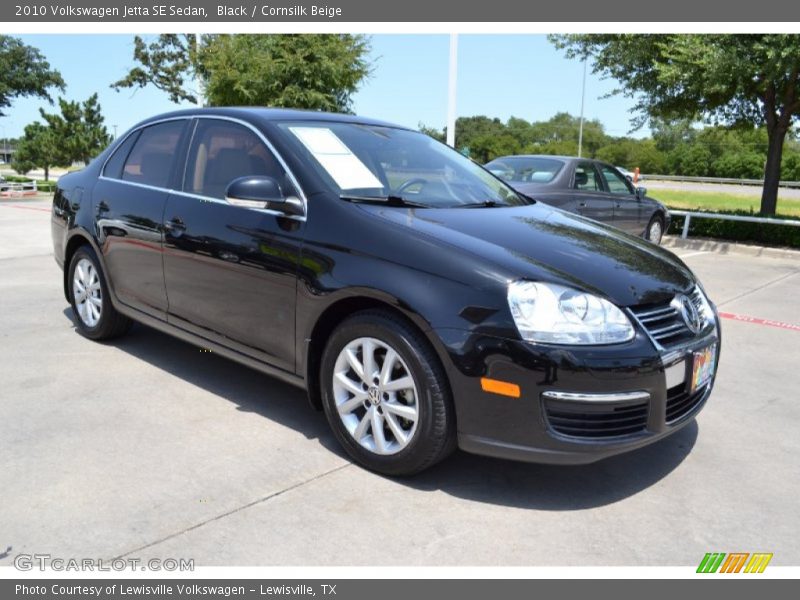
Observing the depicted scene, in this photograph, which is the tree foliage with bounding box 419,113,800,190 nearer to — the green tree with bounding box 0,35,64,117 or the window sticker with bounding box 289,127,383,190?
the green tree with bounding box 0,35,64,117

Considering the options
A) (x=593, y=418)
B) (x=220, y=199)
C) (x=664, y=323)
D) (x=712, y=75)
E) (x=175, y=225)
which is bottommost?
(x=593, y=418)

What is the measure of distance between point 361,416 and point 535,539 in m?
0.98

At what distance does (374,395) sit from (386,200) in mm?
1000

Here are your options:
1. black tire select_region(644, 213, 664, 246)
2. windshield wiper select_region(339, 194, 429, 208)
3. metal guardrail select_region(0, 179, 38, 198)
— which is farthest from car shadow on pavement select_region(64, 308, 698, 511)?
metal guardrail select_region(0, 179, 38, 198)

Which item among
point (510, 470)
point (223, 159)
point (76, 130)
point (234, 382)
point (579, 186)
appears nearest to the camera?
point (510, 470)

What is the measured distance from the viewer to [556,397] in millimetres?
2867

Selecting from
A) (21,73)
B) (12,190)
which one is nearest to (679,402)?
(12,190)

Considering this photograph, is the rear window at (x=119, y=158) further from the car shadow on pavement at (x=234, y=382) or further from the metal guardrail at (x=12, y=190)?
the metal guardrail at (x=12, y=190)

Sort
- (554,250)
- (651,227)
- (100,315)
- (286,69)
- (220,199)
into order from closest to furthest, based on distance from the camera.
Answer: (554,250) → (220,199) → (100,315) → (651,227) → (286,69)

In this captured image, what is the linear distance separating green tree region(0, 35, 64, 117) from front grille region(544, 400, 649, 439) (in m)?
33.8

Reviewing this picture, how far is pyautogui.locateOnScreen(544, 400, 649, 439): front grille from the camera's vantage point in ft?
9.46

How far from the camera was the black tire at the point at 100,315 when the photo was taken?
504 cm

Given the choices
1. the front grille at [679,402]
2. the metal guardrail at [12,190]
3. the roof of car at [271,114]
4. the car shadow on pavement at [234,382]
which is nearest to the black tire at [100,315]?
the car shadow on pavement at [234,382]

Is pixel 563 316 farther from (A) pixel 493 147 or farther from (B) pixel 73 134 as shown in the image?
(A) pixel 493 147
